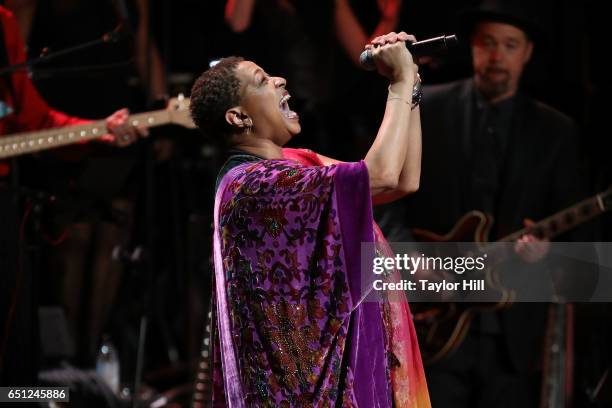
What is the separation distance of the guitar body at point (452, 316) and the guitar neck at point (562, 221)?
0.13 metres

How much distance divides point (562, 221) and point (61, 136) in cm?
197

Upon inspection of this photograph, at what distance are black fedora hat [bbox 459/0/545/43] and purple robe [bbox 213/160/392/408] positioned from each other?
195 centimetres

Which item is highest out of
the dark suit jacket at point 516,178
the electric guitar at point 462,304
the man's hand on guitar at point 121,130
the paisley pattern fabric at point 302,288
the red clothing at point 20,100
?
the red clothing at point 20,100

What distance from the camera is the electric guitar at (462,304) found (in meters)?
3.83

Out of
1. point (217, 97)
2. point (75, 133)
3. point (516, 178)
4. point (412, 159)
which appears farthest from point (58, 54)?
point (516, 178)

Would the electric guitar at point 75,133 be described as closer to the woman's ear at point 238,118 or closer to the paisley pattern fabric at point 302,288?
the woman's ear at point 238,118

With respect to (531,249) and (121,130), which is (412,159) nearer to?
(531,249)

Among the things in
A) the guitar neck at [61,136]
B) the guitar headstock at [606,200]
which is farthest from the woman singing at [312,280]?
the guitar headstock at [606,200]

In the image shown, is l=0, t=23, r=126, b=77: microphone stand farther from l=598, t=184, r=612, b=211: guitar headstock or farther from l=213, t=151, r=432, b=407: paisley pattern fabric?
l=598, t=184, r=612, b=211: guitar headstock

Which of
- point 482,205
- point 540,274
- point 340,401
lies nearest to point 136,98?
point 482,205

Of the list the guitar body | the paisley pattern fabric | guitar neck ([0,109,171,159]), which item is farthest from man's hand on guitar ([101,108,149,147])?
the paisley pattern fabric

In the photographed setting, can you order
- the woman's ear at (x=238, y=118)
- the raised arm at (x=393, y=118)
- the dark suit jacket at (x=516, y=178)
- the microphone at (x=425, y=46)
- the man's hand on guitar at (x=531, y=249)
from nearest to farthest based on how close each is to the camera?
the raised arm at (x=393, y=118), the microphone at (x=425, y=46), the woman's ear at (x=238, y=118), the man's hand on guitar at (x=531, y=249), the dark suit jacket at (x=516, y=178)

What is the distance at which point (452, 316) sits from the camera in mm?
3861

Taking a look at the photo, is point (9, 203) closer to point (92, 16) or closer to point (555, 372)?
point (92, 16)
